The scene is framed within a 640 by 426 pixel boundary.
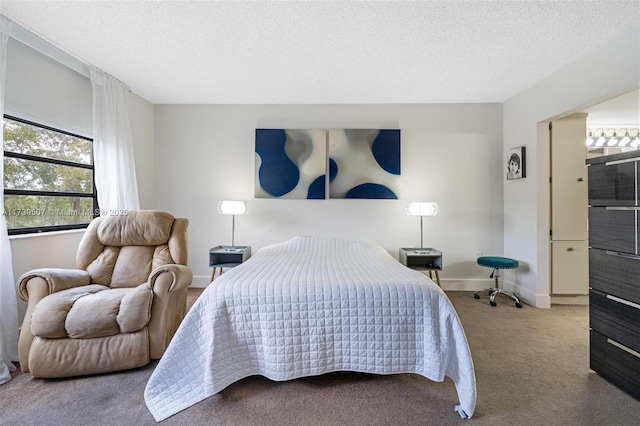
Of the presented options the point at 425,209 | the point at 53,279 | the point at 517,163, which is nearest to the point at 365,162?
the point at 425,209

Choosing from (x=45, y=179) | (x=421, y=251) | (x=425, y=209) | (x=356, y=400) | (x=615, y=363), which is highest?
(x=45, y=179)

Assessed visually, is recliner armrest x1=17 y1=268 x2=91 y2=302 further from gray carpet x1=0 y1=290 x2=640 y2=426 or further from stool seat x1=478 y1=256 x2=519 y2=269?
stool seat x1=478 y1=256 x2=519 y2=269

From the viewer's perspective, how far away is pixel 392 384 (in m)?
1.64

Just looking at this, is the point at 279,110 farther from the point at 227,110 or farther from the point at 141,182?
the point at 141,182

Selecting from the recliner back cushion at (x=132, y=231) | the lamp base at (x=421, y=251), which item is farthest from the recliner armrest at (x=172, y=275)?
the lamp base at (x=421, y=251)

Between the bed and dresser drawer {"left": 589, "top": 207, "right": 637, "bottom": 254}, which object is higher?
dresser drawer {"left": 589, "top": 207, "right": 637, "bottom": 254}

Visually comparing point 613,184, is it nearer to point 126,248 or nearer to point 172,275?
point 172,275

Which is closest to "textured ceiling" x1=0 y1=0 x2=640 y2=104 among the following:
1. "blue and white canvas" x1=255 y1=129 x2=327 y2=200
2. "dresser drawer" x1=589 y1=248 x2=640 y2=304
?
"blue and white canvas" x1=255 y1=129 x2=327 y2=200

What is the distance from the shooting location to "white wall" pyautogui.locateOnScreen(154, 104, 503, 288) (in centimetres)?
346

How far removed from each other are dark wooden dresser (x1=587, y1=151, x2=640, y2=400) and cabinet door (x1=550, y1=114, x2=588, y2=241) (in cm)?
134

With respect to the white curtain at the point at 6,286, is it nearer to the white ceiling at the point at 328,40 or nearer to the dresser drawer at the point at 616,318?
the white ceiling at the point at 328,40

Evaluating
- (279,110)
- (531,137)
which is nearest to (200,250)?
(279,110)

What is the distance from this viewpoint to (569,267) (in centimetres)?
292

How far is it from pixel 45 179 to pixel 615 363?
458 cm
